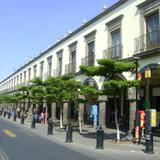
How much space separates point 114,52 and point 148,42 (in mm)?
4978

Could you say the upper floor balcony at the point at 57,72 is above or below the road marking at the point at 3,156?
above

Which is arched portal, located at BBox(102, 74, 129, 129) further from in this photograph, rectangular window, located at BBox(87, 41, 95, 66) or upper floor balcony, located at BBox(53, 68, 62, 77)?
upper floor balcony, located at BBox(53, 68, 62, 77)

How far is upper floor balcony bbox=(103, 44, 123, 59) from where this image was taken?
2675cm

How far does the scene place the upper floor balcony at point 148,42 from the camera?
2244 centimetres

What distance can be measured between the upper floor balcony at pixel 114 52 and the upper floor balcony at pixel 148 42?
8.56 ft

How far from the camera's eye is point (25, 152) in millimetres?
14586

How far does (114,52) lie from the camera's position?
2792 cm

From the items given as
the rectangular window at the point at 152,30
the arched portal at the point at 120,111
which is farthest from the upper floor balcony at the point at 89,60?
the rectangular window at the point at 152,30

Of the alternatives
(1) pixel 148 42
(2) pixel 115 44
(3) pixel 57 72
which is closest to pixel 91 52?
(2) pixel 115 44

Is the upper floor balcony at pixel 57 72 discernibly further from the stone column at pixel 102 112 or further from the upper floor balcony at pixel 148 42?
the upper floor balcony at pixel 148 42

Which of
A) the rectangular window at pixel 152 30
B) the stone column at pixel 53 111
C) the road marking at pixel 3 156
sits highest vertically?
the rectangular window at pixel 152 30

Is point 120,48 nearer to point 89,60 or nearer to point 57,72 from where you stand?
point 89,60

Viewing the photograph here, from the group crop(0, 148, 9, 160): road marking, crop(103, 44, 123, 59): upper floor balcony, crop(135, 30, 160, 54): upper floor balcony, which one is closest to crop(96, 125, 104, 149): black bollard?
crop(0, 148, 9, 160): road marking

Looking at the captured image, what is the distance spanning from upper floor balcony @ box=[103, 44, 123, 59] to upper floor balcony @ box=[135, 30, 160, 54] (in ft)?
8.56
